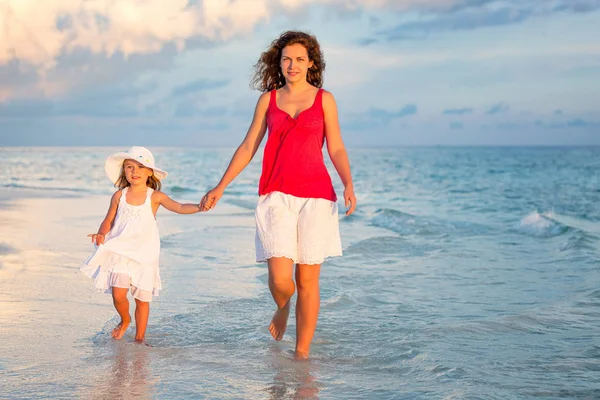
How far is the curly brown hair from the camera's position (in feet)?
16.0

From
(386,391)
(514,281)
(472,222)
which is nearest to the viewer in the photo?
(386,391)

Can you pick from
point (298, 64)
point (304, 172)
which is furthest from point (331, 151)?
point (298, 64)

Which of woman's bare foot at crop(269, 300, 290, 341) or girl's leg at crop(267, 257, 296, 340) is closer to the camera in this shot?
girl's leg at crop(267, 257, 296, 340)

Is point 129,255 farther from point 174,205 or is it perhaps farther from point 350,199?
point 350,199

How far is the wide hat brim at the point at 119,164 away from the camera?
201 inches

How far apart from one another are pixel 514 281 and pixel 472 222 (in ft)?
25.4

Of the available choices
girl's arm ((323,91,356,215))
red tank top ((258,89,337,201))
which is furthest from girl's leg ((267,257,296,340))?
Answer: girl's arm ((323,91,356,215))

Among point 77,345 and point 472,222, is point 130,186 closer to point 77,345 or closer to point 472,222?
point 77,345

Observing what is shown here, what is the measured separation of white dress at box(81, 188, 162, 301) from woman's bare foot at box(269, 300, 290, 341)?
865mm

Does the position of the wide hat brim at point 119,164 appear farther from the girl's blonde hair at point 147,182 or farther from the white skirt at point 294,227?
the white skirt at point 294,227

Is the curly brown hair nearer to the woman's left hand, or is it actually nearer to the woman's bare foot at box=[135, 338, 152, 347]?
the woman's left hand

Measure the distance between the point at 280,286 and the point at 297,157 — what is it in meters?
0.85

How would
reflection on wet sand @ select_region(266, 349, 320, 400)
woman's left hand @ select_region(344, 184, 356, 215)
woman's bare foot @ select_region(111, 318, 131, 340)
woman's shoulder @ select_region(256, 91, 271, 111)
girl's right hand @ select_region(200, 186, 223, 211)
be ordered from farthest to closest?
1. woman's bare foot @ select_region(111, 318, 131, 340)
2. woman's shoulder @ select_region(256, 91, 271, 111)
3. girl's right hand @ select_region(200, 186, 223, 211)
4. woman's left hand @ select_region(344, 184, 356, 215)
5. reflection on wet sand @ select_region(266, 349, 320, 400)

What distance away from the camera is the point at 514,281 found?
27.1ft
